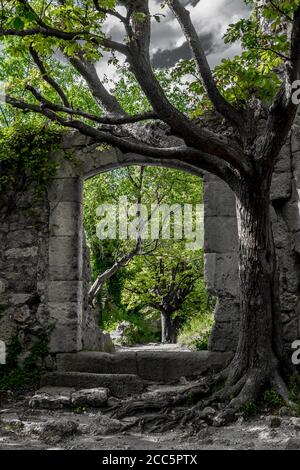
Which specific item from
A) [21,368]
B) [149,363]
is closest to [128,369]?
[149,363]

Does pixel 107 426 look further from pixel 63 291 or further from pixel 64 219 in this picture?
pixel 64 219

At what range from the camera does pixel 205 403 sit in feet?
15.7

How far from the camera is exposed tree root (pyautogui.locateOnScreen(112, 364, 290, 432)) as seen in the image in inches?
177

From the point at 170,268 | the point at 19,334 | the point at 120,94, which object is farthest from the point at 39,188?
the point at 170,268

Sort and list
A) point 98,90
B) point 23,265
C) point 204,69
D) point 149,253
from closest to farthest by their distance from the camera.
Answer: point 204,69 < point 98,90 < point 23,265 < point 149,253

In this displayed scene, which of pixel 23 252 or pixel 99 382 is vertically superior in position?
pixel 23 252

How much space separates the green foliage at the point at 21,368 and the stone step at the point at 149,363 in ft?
0.83

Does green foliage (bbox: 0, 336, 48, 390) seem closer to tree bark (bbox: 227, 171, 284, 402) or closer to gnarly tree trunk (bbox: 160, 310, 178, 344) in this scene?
tree bark (bbox: 227, 171, 284, 402)

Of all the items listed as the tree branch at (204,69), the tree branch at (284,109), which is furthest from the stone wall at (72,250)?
the tree branch at (284,109)

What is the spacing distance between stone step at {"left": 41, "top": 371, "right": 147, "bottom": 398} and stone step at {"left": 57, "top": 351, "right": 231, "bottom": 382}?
0.63 feet

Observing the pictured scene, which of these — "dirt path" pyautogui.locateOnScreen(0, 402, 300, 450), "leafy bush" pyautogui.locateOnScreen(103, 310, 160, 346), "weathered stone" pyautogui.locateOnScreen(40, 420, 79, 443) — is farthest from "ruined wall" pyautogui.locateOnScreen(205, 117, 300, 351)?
"leafy bush" pyautogui.locateOnScreen(103, 310, 160, 346)

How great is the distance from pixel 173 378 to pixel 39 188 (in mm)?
2864

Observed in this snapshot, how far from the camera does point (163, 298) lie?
1488 cm

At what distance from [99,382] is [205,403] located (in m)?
1.56
